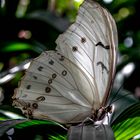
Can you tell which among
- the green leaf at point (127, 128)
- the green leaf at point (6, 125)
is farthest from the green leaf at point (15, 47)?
the green leaf at point (6, 125)

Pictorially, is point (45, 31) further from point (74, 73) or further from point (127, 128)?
point (127, 128)

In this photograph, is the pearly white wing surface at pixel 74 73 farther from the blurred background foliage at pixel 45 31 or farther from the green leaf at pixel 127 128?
the blurred background foliage at pixel 45 31

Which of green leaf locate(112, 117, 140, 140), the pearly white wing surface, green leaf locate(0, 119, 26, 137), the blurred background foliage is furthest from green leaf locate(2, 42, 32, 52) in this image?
green leaf locate(0, 119, 26, 137)

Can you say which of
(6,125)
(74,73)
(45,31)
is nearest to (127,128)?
(74,73)

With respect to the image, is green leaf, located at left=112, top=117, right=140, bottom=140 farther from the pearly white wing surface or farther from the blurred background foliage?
the blurred background foliage

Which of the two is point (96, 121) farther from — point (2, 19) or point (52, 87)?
point (2, 19)

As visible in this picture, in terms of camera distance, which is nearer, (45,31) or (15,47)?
(15,47)
